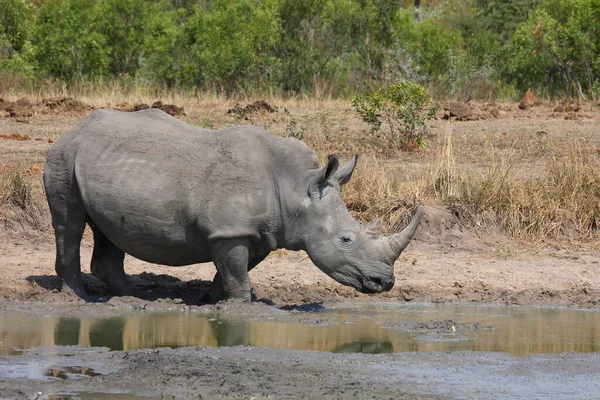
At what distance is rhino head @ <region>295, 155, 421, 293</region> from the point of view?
9.24 meters

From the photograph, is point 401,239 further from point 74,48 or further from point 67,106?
point 74,48

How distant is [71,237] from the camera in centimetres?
966

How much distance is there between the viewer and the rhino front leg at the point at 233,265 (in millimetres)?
9234

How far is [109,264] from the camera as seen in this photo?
1004cm

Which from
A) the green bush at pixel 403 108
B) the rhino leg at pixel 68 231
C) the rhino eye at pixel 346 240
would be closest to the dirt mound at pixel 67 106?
the green bush at pixel 403 108

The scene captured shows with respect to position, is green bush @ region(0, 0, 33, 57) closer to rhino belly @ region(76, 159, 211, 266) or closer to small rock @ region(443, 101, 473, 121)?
small rock @ region(443, 101, 473, 121)

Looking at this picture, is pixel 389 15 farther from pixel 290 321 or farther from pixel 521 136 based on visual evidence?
pixel 290 321

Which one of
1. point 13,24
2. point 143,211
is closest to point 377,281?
point 143,211

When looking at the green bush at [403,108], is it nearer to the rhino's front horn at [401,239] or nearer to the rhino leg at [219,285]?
the rhino leg at [219,285]

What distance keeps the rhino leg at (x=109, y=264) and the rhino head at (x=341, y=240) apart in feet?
5.72

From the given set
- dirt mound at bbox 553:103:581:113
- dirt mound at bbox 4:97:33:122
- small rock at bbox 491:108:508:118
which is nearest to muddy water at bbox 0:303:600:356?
dirt mound at bbox 4:97:33:122

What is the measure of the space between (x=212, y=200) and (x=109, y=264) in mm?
1447

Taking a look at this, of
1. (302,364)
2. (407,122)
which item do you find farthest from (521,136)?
(302,364)

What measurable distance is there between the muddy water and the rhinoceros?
0.42 meters
